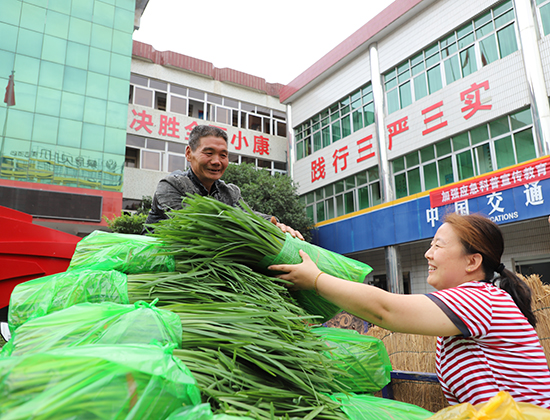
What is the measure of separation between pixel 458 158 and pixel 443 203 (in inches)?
52.3

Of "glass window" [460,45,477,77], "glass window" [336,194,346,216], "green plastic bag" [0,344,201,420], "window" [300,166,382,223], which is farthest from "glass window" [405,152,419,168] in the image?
"green plastic bag" [0,344,201,420]

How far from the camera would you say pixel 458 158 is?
10062 mm

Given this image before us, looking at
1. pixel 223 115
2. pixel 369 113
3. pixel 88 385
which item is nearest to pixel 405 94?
pixel 369 113

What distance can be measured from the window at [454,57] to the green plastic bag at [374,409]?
10.3 meters

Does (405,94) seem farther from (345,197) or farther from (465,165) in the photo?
(345,197)

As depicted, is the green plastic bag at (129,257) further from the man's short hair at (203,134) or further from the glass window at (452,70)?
the glass window at (452,70)

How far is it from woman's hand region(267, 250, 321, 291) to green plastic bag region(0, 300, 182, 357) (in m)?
0.47

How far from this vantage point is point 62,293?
1007 millimetres

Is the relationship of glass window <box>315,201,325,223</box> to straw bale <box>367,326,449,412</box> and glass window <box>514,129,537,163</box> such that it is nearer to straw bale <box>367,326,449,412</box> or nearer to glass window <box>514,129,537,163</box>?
glass window <box>514,129,537,163</box>

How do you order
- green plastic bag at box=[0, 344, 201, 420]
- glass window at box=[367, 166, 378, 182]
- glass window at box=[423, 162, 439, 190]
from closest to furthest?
green plastic bag at box=[0, 344, 201, 420], glass window at box=[423, 162, 439, 190], glass window at box=[367, 166, 378, 182]

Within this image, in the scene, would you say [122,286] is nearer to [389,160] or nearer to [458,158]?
[458,158]

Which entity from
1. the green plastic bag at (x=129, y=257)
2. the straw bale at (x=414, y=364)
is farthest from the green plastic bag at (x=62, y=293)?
the straw bale at (x=414, y=364)

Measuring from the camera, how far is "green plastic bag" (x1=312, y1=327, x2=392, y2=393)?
1.19m

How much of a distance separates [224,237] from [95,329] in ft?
1.63
